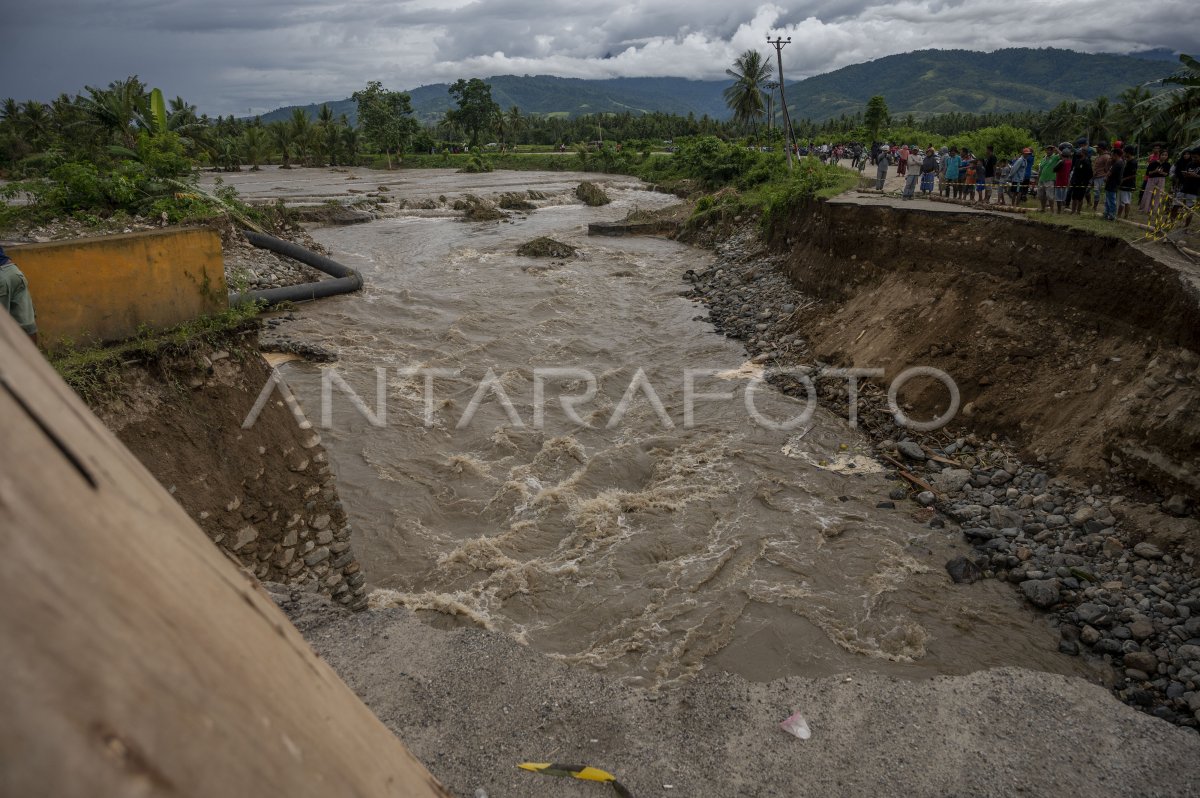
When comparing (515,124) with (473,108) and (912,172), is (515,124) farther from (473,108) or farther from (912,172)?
(912,172)

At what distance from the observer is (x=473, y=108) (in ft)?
300

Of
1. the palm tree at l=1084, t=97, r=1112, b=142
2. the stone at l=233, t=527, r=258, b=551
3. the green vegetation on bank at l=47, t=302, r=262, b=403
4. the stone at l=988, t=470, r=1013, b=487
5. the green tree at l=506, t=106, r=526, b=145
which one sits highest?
the green tree at l=506, t=106, r=526, b=145

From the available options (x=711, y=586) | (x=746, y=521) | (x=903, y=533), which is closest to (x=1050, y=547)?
(x=903, y=533)

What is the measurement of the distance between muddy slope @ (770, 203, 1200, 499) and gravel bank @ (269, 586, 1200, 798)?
4.38 m

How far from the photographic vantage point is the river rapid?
807 cm

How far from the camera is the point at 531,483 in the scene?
11.5m

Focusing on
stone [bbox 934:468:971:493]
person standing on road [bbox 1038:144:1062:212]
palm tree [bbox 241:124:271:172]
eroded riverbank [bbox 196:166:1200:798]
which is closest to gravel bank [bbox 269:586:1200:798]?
eroded riverbank [bbox 196:166:1200:798]

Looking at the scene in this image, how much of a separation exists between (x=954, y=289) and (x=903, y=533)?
6.85 m

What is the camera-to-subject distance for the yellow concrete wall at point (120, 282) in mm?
5973

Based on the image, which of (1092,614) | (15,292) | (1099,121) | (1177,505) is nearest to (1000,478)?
(1177,505)

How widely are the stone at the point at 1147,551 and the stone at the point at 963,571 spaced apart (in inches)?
71.6

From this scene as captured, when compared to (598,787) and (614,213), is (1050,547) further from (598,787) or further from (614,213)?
(614,213)

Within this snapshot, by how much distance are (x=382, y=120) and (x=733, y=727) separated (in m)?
75.8

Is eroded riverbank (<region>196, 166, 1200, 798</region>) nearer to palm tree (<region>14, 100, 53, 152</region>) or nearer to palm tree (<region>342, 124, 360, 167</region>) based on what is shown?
palm tree (<region>14, 100, 53, 152</region>)
